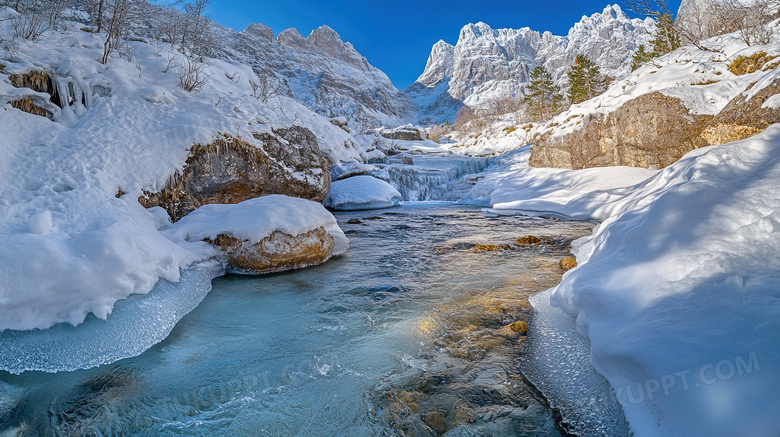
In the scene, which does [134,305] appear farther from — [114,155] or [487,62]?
[487,62]

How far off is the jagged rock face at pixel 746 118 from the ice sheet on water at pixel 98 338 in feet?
29.6

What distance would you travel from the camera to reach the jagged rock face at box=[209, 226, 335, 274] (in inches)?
178

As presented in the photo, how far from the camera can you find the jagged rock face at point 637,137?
9.44m

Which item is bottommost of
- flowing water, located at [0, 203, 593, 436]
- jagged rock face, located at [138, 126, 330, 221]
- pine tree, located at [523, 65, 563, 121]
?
flowing water, located at [0, 203, 593, 436]

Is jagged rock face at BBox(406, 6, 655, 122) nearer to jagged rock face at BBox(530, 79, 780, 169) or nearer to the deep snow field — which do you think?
jagged rock face at BBox(530, 79, 780, 169)

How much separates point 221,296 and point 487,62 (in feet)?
371

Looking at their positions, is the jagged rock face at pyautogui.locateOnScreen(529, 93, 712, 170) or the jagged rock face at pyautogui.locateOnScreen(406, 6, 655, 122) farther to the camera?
the jagged rock face at pyautogui.locateOnScreen(406, 6, 655, 122)

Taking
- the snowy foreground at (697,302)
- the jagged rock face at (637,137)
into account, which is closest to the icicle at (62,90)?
the snowy foreground at (697,302)

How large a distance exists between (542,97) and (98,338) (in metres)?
36.6

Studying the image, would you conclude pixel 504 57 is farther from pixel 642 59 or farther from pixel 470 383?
pixel 470 383

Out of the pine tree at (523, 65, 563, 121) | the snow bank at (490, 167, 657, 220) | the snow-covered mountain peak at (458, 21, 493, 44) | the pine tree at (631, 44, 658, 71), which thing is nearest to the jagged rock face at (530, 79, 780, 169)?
the snow bank at (490, 167, 657, 220)

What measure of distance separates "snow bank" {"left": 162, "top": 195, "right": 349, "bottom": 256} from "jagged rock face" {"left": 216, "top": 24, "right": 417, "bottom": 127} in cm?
4219

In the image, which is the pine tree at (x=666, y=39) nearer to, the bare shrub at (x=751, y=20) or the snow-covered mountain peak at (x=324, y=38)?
the bare shrub at (x=751, y=20)

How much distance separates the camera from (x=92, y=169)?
431 centimetres
